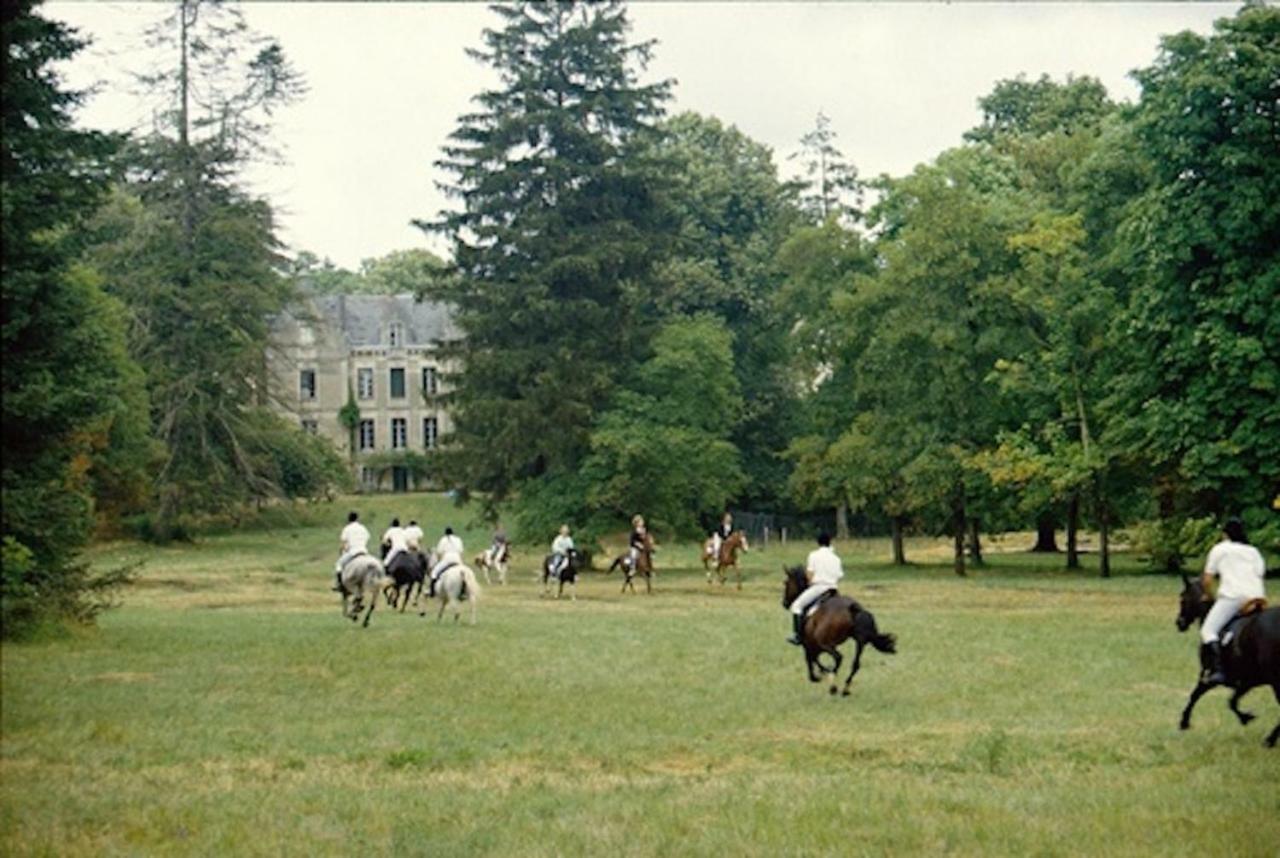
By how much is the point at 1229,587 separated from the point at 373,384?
9182cm

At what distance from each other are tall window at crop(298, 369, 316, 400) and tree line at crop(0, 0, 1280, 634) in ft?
99.0

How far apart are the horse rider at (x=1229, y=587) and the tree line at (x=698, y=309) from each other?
15807mm

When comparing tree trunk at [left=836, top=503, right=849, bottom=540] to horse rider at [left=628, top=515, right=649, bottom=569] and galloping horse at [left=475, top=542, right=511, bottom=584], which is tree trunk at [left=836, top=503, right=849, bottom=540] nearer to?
galloping horse at [left=475, top=542, right=511, bottom=584]

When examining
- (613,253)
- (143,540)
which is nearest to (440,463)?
(613,253)

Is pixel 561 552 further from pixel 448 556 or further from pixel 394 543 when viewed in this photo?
pixel 448 556

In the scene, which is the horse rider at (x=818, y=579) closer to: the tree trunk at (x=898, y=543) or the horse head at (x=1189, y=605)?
the horse head at (x=1189, y=605)

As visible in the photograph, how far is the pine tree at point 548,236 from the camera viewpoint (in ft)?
176

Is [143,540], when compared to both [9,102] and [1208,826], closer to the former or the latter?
[9,102]

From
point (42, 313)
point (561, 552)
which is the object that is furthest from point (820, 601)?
point (561, 552)

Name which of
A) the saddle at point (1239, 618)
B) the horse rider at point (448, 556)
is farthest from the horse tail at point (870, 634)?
the horse rider at point (448, 556)

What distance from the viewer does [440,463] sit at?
54.9 meters

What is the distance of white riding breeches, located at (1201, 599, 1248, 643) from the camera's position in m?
16.0

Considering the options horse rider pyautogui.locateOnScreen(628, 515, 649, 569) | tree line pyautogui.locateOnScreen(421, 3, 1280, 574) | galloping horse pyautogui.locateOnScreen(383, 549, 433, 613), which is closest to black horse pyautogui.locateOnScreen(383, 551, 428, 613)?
galloping horse pyautogui.locateOnScreen(383, 549, 433, 613)

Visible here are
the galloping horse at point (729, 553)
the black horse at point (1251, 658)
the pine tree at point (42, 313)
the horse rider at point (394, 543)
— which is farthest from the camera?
the galloping horse at point (729, 553)
